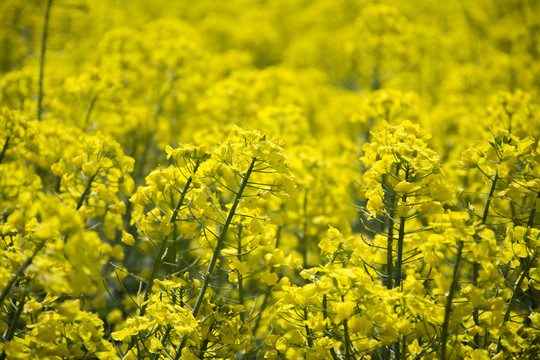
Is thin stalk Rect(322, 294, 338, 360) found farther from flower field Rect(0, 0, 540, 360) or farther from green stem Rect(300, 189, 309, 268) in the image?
green stem Rect(300, 189, 309, 268)

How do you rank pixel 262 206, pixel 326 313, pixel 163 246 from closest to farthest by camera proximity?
pixel 326 313 → pixel 163 246 → pixel 262 206

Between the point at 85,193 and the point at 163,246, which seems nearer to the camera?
the point at 163,246

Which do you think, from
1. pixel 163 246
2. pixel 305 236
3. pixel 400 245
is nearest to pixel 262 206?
pixel 305 236

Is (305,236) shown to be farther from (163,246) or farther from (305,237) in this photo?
(163,246)

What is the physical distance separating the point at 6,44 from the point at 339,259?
6.25 metres

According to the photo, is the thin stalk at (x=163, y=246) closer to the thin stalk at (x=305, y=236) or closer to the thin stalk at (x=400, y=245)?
the thin stalk at (x=400, y=245)

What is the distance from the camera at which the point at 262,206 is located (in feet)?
10.9

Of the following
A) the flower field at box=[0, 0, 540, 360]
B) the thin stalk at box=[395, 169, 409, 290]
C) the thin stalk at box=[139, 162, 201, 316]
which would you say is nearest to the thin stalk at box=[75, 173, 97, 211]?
the flower field at box=[0, 0, 540, 360]

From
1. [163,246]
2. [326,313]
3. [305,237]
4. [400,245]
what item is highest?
[400,245]

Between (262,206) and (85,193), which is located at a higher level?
(85,193)

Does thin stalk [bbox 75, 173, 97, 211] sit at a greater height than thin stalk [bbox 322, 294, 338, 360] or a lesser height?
greater

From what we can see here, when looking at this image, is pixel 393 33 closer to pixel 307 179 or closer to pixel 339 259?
pixel 307 179

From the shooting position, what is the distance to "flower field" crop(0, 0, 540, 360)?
5.92 feet

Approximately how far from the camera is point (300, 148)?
3.72 meters
